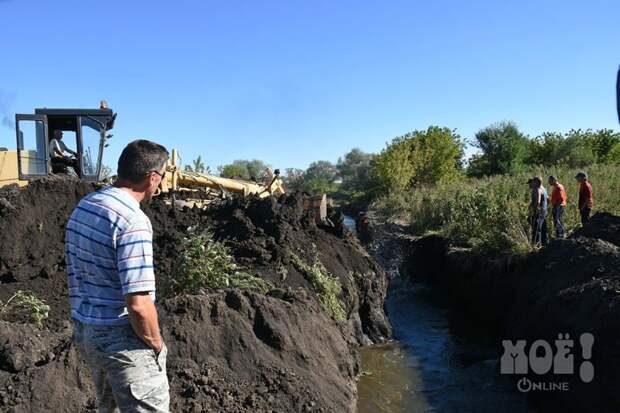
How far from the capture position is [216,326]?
6.06 metres

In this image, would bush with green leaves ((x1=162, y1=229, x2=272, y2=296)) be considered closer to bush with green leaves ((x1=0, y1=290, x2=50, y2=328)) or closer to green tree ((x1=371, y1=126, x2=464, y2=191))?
bush with green leaves ((x1=0, y1=290, x2=50, y2=328))

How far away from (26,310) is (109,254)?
4.18m

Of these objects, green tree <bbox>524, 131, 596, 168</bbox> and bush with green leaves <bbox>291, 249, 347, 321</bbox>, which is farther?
green tree <bbox>524, 131, 596, 168</bbox>

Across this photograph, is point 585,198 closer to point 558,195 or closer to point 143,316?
point 558,195

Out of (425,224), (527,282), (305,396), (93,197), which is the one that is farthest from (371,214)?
(93,197)

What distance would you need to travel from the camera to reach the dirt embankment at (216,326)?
5195 millimetres

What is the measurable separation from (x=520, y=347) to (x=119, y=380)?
7619 millimetres

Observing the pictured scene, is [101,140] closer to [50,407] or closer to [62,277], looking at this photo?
[62,277]

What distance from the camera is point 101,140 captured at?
11828 millimetres

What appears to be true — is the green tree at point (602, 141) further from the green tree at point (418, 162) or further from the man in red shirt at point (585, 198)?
the man in red shirt at point (585, 198)

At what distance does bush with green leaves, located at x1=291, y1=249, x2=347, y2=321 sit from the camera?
363 inches

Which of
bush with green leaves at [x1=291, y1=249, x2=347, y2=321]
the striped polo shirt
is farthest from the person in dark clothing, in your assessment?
the striped polo shirt

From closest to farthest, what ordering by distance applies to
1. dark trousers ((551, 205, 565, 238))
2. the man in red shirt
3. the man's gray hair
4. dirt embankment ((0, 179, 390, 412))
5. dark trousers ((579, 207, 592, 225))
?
the man's gray hair < dirt embankment ((0, 179, 390, 412)) < dark trousers ((551, 205, 565, 238)) < the man in red shirt < dark trousers ((579, 207, 592, 225))

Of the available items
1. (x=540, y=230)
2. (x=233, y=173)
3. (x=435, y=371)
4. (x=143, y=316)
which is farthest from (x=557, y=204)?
(x=233, y=173)
